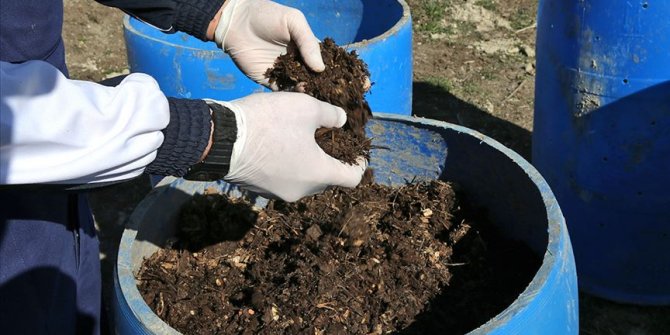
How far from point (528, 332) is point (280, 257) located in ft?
2.31

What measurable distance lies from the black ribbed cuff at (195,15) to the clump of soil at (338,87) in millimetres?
229

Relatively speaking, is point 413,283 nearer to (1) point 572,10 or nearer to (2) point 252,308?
(2) point 252,308

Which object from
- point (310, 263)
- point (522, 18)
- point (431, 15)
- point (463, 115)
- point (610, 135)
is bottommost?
point (463, 115)

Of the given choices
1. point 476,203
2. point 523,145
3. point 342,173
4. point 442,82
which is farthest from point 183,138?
point 442,82

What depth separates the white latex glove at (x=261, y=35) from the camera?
200 centimetres

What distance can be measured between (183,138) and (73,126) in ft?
0.88

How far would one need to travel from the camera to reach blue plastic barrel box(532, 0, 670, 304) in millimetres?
2389

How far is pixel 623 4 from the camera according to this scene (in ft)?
7.63

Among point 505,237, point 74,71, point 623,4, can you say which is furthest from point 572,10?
point 74,71

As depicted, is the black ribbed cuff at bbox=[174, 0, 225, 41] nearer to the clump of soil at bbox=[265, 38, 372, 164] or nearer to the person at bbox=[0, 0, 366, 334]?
the person at bbox=[0, 0, 366, 334]

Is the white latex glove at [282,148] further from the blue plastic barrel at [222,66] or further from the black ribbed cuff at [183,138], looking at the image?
the blue plastic barrel at [222,66]

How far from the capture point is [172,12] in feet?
6.22

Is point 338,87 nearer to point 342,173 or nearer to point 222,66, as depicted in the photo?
point 342,173

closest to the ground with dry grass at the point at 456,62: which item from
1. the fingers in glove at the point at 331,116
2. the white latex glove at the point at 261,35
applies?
the white latex glove at the point at 261,35
